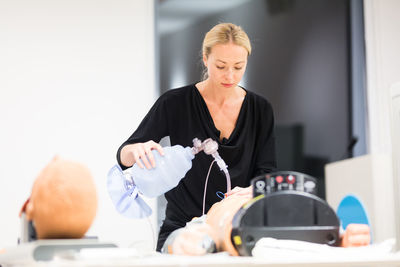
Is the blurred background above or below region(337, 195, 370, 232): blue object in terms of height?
above

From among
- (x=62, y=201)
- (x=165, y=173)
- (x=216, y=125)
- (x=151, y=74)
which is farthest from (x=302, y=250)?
(x=151, y=74)

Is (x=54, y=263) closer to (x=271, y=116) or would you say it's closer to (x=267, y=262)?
(x=267, y=262)

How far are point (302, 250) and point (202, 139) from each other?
0.81 meters

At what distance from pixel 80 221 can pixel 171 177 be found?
0.61 meters

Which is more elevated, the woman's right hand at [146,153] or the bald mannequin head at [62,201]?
the woman's right hand at [146,153]

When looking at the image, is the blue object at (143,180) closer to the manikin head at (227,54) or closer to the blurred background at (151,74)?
the manikin head at (227,54)

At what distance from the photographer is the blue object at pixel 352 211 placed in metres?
2.38

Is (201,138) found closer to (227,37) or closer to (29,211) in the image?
(227,37)

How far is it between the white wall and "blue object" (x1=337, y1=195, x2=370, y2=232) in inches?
38.7

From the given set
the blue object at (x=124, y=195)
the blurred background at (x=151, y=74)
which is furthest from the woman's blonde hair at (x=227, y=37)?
the blurred background at (x=151, y=74)

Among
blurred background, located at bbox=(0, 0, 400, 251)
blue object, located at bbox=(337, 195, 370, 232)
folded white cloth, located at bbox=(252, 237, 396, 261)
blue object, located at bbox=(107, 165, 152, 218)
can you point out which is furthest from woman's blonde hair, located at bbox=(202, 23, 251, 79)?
blue object, located at bbox=(337, 195, 370, 232)

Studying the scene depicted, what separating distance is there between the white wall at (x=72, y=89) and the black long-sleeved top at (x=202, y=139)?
3.41 ft

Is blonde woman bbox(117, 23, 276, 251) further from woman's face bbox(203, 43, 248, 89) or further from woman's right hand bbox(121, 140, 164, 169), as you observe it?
woman's right hand bbox(121, 140, 164, 169)

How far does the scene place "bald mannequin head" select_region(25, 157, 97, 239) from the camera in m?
0.92
